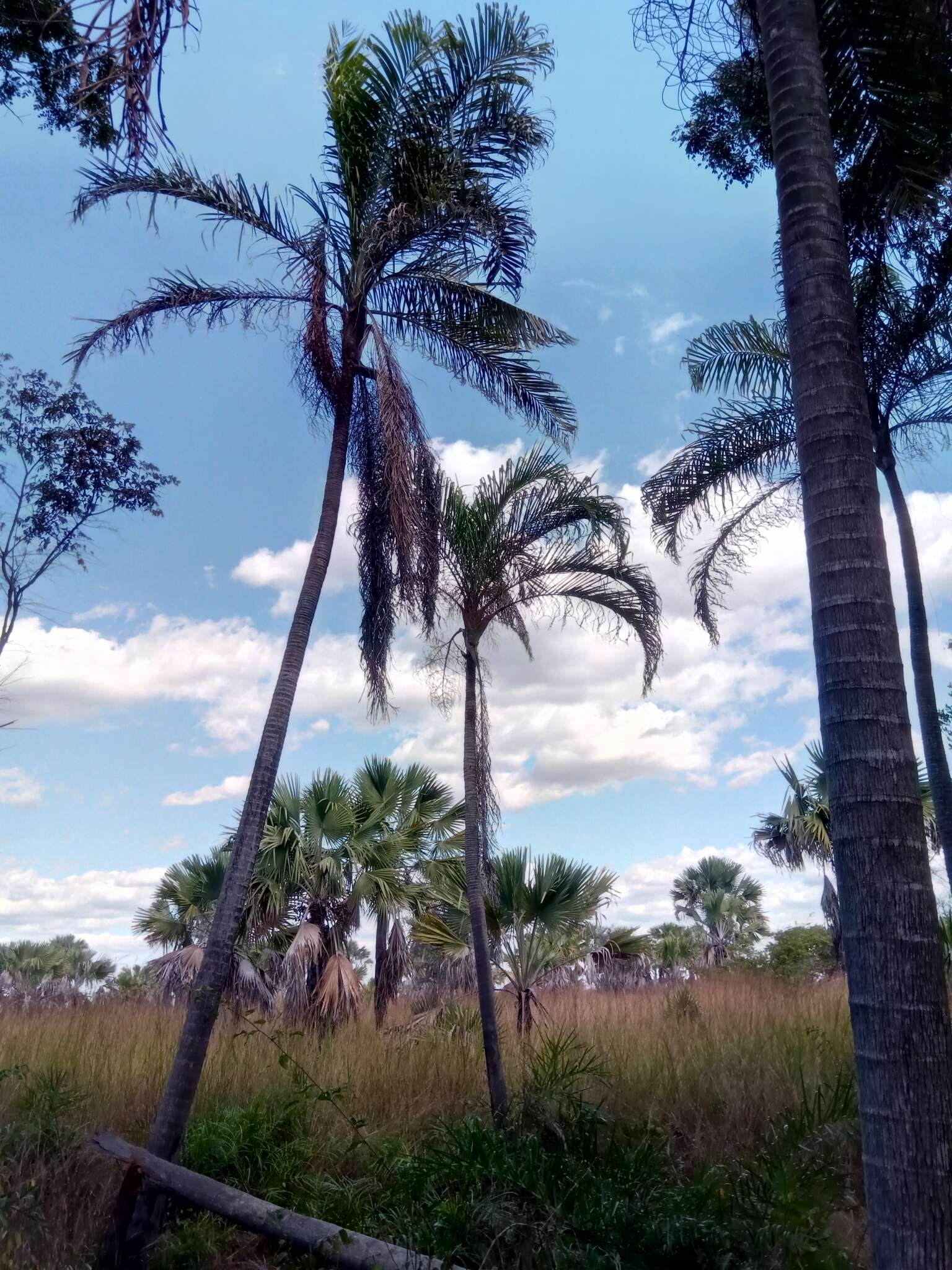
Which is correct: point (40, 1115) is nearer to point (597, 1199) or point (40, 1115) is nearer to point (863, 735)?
point (597, 1199)

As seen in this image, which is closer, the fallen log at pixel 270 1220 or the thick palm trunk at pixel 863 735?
the thick palm trunk at pixel 863 735

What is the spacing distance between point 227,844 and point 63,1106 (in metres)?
6.98

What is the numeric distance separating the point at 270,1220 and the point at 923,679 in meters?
7.65

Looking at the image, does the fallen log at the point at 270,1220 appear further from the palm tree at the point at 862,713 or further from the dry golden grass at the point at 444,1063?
the palm tree at the point at 862,713

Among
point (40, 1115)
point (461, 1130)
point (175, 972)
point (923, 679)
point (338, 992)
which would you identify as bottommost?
point (461, 1130)

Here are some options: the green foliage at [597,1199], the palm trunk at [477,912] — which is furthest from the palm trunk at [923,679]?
the palm trunk at [477,912]

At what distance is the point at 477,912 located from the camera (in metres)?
8.60

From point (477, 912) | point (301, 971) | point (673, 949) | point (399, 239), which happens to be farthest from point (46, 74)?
point (673, 949)

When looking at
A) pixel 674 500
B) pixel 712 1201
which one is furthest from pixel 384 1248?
pixel 674 500

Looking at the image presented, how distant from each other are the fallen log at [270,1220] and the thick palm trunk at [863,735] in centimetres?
225

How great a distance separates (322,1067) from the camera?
28.3 feet

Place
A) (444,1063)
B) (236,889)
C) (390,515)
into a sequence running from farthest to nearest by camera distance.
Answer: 1. (444,1063)
2. (390,515)
3. (236,889)

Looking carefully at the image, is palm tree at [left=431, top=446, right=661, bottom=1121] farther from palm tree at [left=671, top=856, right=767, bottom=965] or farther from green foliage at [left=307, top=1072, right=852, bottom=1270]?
palm tree at [left=671, top=856, right=767, bottom=965]

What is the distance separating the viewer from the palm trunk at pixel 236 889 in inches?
210
